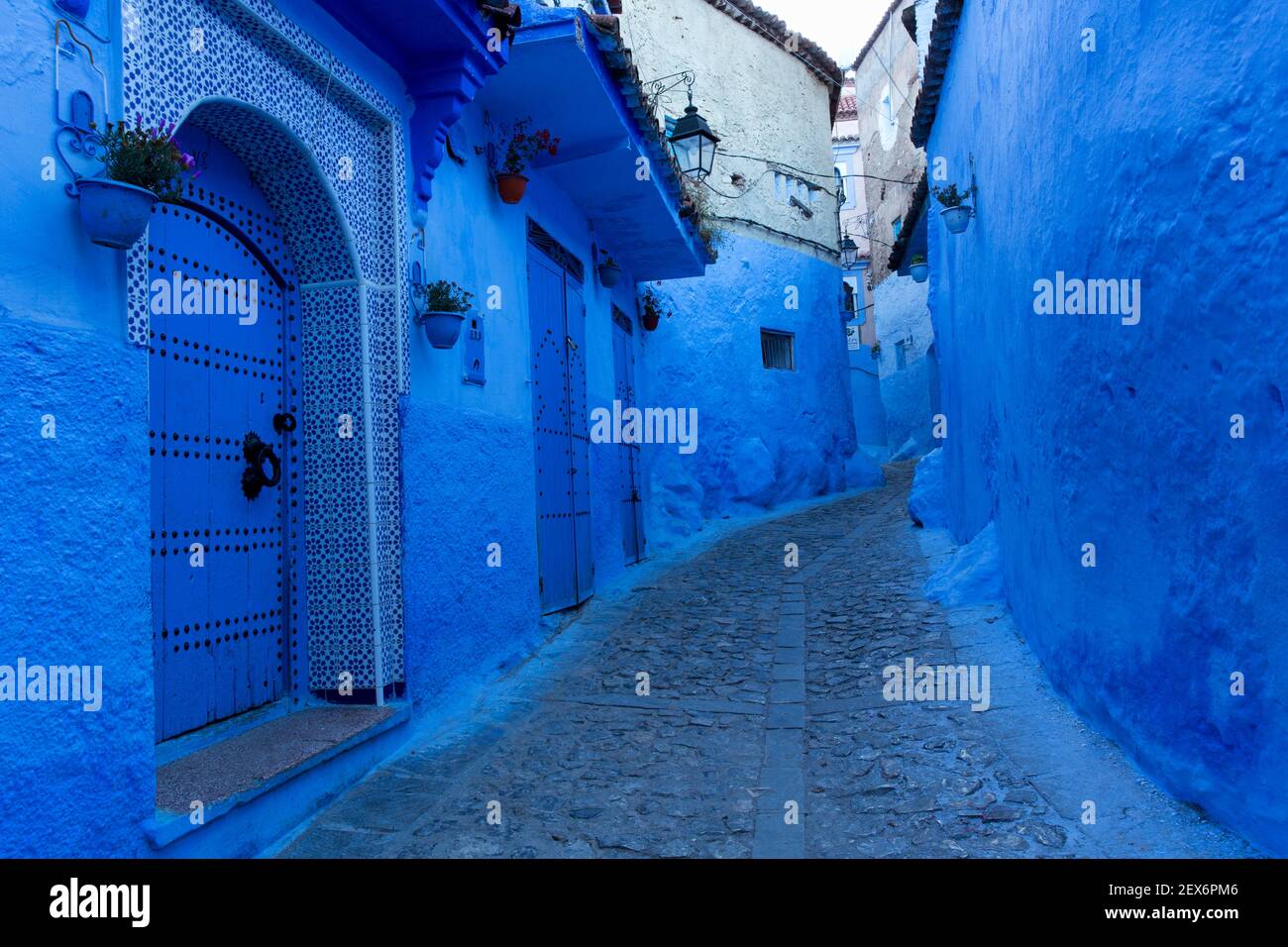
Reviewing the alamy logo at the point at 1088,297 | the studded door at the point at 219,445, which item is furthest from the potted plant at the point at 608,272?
the alamy logo at the point at 1088,297

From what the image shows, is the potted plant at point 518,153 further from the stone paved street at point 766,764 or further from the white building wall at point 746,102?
the white building wall at point 746,102

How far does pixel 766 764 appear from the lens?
156 inches

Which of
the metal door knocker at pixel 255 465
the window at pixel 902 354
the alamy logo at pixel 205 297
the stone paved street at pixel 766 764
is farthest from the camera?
the window at pixel 902 354

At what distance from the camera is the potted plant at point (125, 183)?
250 centimetres

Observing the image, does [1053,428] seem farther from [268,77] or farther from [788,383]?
[788,383]

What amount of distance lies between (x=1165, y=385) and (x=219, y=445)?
11.7 ft

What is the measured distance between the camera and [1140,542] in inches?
128

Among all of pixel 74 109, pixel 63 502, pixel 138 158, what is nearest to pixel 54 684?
pixel 63 502

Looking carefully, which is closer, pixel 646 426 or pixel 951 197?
pixel 951 197

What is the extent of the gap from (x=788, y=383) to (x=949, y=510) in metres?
5.66

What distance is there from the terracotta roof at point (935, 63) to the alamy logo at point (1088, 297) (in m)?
3.70

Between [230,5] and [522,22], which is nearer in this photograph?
[230,5]

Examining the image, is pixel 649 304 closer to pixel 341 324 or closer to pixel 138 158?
pixel 341 324
